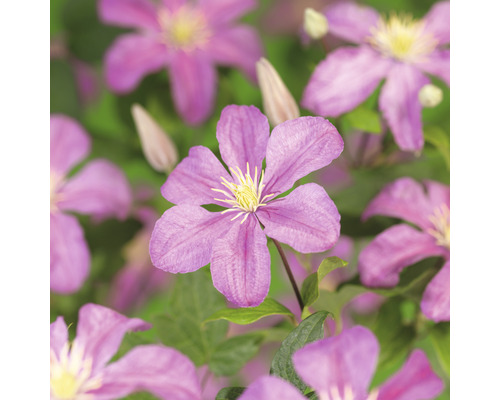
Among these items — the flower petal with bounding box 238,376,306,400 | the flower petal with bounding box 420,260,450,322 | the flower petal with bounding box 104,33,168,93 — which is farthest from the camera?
the flower petal with bounding box 104,33,168,93

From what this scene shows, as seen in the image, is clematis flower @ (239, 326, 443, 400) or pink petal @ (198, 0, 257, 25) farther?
pink petal @ (198, 0, 257, 25)

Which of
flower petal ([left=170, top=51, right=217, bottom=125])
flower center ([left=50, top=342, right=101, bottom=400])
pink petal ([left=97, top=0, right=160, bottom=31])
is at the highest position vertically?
pink petal ([left=97, top=0, right=160, bottom=31])

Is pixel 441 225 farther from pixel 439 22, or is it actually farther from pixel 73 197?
pixel 73 197

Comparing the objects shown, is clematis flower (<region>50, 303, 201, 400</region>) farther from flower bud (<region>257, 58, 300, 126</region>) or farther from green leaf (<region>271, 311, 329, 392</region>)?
flower bud (<region>257, 58, 300, 126</region>)

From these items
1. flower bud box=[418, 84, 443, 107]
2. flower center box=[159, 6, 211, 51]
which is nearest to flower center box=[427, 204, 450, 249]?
flower bud box=[418, 84, 443, 107]

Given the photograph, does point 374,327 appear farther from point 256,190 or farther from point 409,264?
point 256,190

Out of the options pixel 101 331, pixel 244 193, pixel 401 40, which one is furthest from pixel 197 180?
pixel 401 40
